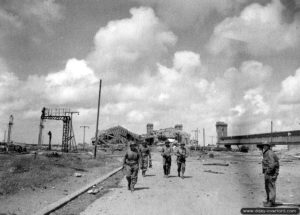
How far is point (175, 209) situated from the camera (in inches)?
307

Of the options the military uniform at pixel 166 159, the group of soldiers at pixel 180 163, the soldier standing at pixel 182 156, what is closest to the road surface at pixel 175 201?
the group of soldiers at pixel 180 163

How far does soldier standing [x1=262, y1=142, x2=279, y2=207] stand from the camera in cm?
825

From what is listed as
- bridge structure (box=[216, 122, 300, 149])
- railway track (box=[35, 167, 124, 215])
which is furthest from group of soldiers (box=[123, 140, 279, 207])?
bridge structure (box=[216, 122, 300, 149])

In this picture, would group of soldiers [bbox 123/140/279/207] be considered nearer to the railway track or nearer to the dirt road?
the dirt road

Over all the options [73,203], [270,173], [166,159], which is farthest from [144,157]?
[270,173]

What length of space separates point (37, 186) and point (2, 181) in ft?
4.96

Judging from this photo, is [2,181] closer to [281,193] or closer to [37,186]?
[37,186]

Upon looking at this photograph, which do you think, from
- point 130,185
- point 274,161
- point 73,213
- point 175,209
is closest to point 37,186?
point 130,185

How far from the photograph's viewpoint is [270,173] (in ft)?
28.0

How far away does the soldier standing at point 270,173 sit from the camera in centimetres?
825

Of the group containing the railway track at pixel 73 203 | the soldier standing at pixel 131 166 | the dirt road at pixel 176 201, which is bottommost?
the railway track at pixel 73 203

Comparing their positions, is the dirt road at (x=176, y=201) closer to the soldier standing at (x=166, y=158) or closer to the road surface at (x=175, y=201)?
the road surface at (x=175, y=201)

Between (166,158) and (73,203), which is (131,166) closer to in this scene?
(73,203)

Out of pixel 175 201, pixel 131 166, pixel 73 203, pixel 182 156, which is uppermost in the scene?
pixel 182 156
